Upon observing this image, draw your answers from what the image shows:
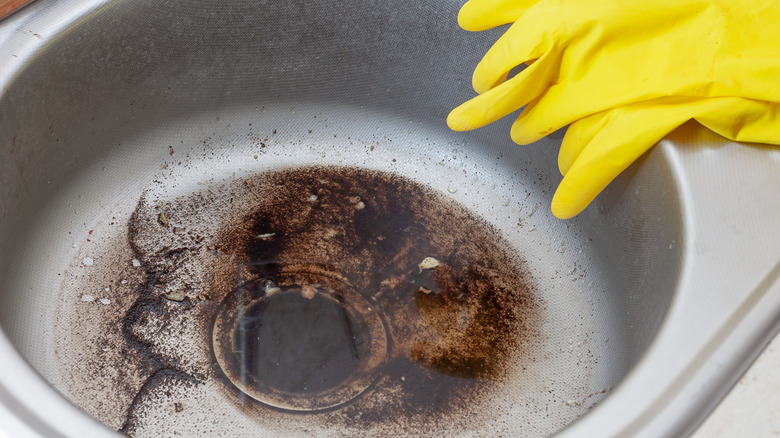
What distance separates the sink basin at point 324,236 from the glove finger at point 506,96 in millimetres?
194

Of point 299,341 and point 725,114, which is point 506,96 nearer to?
point 725,114

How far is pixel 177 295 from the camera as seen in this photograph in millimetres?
998

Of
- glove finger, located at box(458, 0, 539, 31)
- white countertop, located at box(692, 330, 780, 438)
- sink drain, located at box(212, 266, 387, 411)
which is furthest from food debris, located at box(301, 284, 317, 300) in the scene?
white countertop, located at box(692, 330, 780, 438)

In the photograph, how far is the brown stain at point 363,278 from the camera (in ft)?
2.96

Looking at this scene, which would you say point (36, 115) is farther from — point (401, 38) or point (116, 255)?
point (401, 38)

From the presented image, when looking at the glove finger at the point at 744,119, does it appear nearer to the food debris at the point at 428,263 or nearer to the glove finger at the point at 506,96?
the glove finger at the point at 506,96

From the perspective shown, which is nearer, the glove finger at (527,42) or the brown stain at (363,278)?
the glove finger at (527,42)

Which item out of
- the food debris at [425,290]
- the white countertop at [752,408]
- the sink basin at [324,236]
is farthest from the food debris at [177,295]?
the white countertop at [752,408]

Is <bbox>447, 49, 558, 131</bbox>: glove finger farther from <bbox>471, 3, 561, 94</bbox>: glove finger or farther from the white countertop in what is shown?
the white countertop

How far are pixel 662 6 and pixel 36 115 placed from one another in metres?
0.94

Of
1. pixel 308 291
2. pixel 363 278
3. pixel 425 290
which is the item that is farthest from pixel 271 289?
pixel 425 290

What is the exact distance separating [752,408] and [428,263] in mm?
593

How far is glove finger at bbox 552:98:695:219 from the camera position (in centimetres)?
74

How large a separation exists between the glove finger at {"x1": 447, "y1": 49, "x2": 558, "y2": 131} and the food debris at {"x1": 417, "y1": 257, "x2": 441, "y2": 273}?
0.31 m
